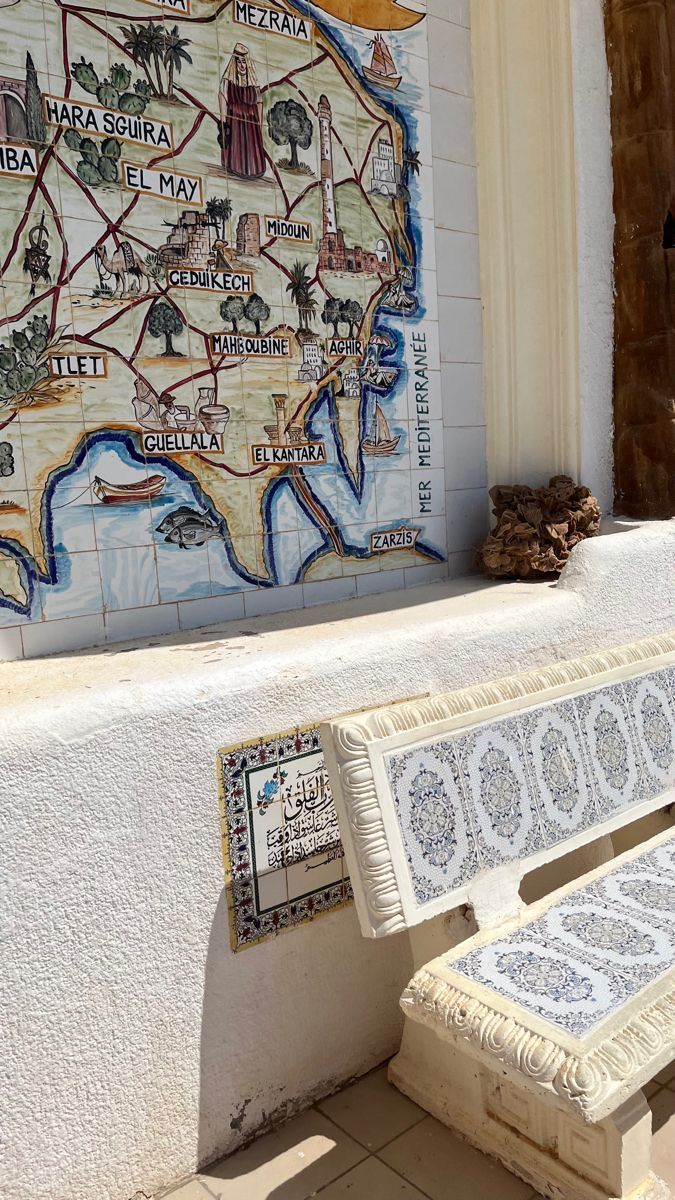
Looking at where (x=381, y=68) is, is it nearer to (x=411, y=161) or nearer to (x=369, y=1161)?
(x=411, y=161)

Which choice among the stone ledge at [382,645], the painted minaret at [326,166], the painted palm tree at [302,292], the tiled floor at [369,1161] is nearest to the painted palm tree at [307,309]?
the painted palm tree at [302,292]

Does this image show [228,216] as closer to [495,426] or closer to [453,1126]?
[495,426]

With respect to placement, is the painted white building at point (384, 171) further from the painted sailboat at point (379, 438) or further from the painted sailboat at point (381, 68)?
the painted sailboat at point (379, 438)

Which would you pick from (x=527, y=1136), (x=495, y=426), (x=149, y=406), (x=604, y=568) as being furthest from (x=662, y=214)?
(x=527, y=1136)

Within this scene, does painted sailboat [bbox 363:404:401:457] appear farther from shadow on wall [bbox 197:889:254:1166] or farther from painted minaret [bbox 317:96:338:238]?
shadow on wall [bbox 197:889:254:1166]

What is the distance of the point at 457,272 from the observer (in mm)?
3498

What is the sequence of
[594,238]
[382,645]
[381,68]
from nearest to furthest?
[382,645]
[381,68]
[594,238]

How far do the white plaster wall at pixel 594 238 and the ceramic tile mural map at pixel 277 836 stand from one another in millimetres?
2113

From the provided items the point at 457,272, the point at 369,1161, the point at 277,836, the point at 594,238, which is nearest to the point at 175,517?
the point at 277,836

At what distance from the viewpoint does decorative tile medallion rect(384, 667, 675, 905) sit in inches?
84.4

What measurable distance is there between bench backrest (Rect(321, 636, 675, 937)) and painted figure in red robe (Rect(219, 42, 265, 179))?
1.81m

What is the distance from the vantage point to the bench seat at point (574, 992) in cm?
166

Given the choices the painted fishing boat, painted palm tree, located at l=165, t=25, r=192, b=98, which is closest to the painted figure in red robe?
painted palm tree, located at l=165, t=25, r=192, b=98

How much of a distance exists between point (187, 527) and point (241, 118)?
1.31 meters
